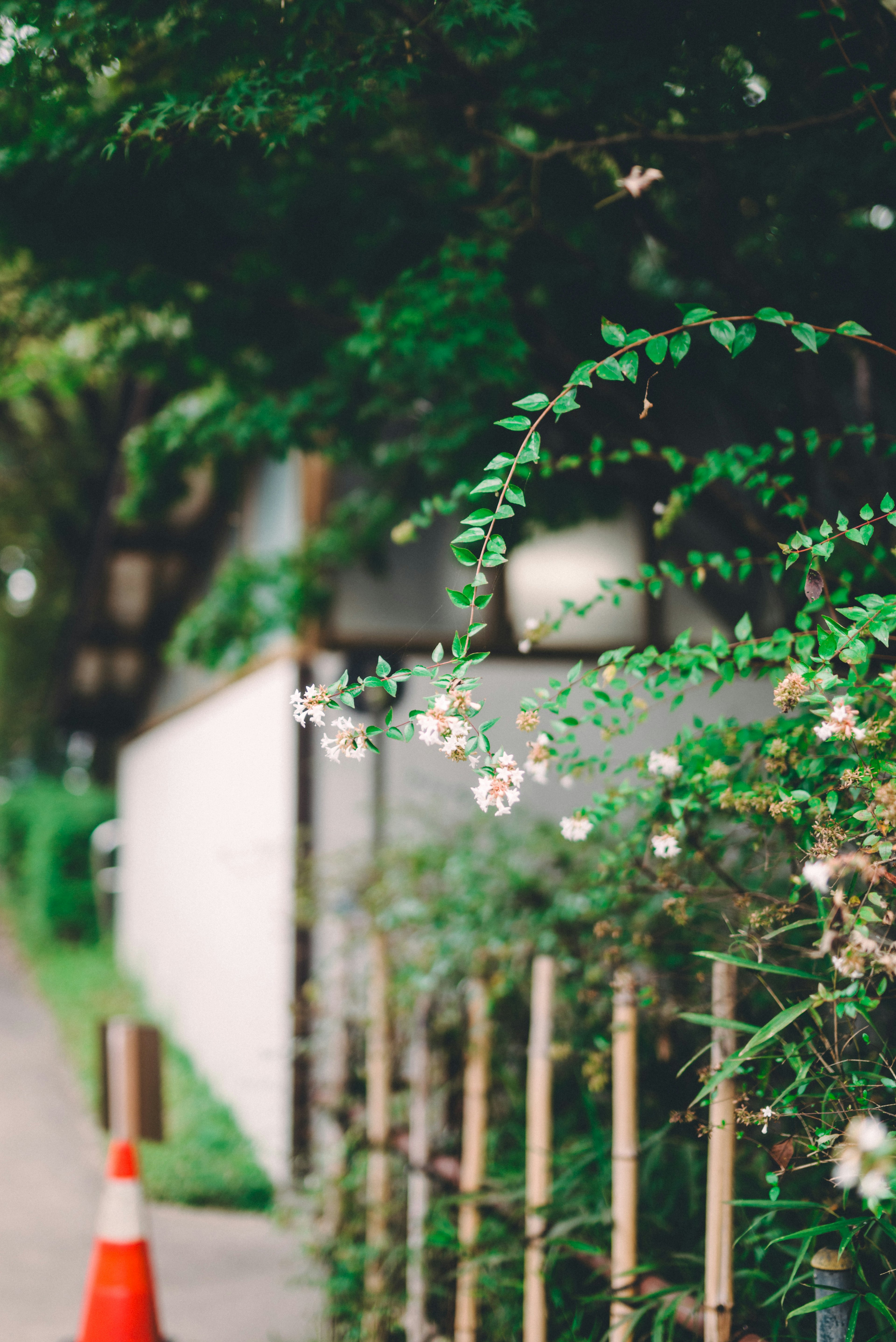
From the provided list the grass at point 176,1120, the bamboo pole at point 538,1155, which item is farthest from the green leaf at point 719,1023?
the grass at point 176,1120

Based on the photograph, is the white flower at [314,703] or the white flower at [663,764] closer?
the white flower at [314,703]

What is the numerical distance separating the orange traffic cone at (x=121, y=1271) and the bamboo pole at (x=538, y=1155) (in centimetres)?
108

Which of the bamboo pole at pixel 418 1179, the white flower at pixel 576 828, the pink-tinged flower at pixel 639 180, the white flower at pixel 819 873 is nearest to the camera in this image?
the white flower at pixel 819 873

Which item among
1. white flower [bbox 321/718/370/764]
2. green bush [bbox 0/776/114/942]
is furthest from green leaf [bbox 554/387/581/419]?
green bush [bbox 0/776/114/942]

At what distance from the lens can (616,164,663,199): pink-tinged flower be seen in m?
2.06

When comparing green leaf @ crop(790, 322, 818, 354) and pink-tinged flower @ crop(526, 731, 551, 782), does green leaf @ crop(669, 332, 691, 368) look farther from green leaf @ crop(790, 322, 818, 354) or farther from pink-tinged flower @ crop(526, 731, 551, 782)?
pink-tinged flower @ crop(526, 731, 551, 782)

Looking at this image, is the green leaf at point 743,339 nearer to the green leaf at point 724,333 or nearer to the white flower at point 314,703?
the green leaf at point 724,333

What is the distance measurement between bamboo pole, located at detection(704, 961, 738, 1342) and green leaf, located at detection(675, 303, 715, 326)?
1.13m

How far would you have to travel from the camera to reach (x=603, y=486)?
163 inches

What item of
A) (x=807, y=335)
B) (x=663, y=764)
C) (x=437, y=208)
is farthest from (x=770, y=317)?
(x=437, y=208)

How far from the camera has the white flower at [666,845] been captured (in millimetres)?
1637

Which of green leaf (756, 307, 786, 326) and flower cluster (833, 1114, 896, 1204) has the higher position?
green leaf (756, 307, 786, 326)

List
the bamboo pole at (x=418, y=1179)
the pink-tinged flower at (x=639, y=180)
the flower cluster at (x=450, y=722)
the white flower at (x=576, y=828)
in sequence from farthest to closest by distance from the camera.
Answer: the bamboo pole at (x=418, y=1179) < the pink-tinged flower at (x=639, y=180) < the white flower at (x=576, y=828) < the flower cluster at (x=450, y=722)

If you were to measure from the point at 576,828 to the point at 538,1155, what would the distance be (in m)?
1.04
